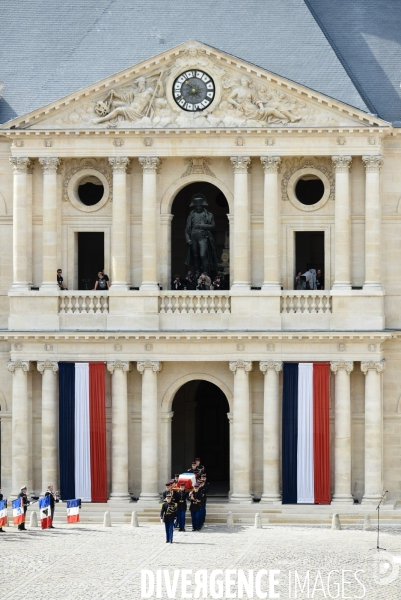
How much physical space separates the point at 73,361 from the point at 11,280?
496 cm

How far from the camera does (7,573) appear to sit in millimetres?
63500

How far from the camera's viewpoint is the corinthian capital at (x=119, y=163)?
79125 mm

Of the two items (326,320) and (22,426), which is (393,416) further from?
(22,426)

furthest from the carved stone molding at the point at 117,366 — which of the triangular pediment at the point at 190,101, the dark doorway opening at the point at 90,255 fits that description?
the triangular pediment at the point at 190,101

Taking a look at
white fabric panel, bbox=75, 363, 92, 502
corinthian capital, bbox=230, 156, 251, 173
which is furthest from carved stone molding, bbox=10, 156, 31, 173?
corinthian capital, bbox=230, 156, 251, 173

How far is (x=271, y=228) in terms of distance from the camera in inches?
3113

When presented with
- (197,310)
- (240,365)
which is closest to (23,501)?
(240,365)

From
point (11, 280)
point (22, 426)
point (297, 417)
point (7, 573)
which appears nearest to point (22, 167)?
point (11, 280)

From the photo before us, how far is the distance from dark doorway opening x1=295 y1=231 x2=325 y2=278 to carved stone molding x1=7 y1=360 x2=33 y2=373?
14.0 metres

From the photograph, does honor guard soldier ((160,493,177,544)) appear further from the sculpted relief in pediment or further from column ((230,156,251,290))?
the sculpted relief in pediment

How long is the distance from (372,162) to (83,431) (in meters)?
17.5

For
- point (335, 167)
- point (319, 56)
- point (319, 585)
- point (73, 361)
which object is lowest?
point (319, 585)

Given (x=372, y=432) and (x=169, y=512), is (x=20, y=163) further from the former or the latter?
(x=372, y=432)

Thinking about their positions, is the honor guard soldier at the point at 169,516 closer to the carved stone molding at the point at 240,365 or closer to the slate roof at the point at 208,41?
the carved stone molding at the point at 240,365
